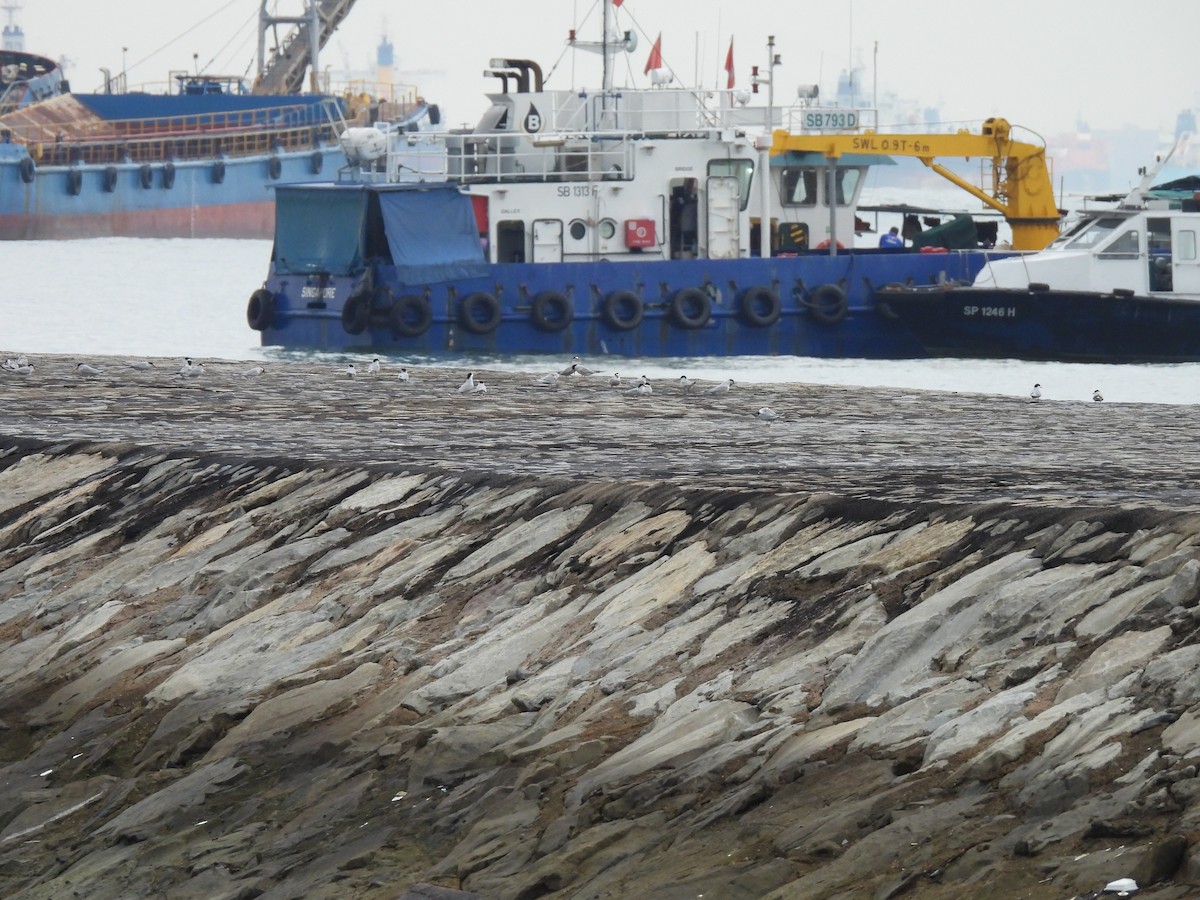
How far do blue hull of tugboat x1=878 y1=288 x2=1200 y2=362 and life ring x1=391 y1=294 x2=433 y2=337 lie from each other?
7.01 m

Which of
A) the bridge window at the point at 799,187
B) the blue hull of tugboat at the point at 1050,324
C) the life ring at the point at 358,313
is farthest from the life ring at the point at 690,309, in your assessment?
the life ring at the point at 358,313

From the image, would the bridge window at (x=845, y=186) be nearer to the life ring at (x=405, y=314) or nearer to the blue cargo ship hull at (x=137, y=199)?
the life ring at (x=405, y=314)

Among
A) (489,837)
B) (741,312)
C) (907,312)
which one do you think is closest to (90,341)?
(741,312)

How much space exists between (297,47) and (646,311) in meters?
58.4

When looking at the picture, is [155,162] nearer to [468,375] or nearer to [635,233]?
[635,233]

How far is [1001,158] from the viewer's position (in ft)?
106

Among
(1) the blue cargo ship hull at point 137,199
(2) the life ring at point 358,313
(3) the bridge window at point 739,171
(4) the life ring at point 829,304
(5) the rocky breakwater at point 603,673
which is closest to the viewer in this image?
(5) the rocky breakwater at point 603,673

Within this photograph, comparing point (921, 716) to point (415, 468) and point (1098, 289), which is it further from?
point (1098, 289)

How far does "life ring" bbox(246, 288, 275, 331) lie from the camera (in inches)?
1123

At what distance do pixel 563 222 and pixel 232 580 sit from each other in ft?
67.0

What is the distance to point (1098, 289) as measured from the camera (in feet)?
91.7

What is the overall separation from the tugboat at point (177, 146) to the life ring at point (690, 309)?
42045 millimetres

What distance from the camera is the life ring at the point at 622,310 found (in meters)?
27.5

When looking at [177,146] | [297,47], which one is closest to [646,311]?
[177,146]
